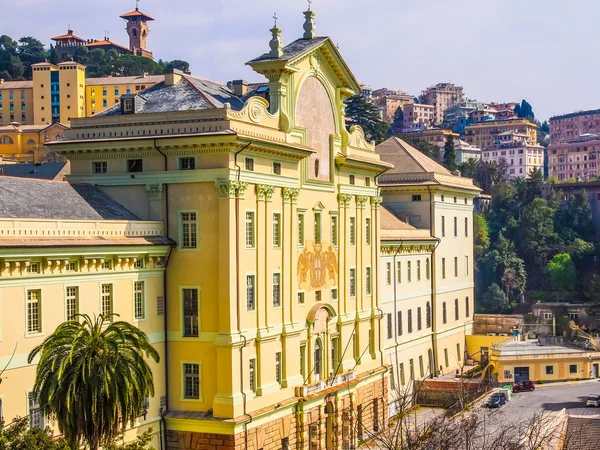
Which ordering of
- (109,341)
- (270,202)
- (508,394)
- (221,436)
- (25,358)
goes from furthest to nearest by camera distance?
(508,394), (270,202), (221,436), (25,358), (109,341)

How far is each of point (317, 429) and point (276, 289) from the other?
7.15m

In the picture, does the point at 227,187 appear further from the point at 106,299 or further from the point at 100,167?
the point at 106,299

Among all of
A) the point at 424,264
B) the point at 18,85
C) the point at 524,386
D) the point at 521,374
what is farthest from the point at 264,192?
the point at 18,85

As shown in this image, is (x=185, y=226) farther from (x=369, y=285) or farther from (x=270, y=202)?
(x=369, y=285)

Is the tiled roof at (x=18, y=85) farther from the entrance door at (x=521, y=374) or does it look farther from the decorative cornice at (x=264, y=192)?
the decorative cornice at (x=264, y=192)

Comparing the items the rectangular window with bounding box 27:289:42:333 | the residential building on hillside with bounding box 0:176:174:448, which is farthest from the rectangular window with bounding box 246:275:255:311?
the rectangular window with bounding box 27:289:42:333

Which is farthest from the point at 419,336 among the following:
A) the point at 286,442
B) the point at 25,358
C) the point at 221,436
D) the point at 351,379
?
the point at 25,358

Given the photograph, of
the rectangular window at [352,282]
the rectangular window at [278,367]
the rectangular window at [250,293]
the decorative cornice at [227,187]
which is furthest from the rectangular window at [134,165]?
the rectangular window at [352,282]

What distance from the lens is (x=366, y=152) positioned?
180 feet

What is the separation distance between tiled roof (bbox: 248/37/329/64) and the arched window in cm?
1273

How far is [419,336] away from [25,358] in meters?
37.9

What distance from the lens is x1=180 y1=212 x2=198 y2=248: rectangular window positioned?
4094cm

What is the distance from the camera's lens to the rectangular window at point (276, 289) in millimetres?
44094

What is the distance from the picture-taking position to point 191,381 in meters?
40.7
